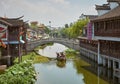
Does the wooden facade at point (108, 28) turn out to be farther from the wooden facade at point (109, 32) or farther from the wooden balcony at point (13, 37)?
the wooden balcony at point (13, 37)

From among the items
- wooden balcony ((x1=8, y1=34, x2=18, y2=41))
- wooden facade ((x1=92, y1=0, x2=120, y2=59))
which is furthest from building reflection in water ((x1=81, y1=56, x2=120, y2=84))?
wooden balcony ((x1=8, y1=34, x2=18, y2=41))

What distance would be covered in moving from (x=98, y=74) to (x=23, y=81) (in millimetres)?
13207

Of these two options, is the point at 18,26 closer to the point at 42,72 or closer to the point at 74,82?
the point at 42,72

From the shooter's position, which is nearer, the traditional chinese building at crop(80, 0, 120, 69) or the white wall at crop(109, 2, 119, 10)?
the traditional chinese building at crop(80, 0, 120, 69)

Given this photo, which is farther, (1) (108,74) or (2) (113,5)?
(2) (113,5)

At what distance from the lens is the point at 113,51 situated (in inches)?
1463

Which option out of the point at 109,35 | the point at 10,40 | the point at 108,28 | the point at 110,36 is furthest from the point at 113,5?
the point at 10,40

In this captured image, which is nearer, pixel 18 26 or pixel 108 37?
pixel 108 37

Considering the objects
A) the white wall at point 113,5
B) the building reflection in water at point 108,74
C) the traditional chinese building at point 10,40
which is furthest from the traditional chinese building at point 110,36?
the traditional chinese building at point 10,40

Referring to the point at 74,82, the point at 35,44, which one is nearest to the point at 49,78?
the point at 74,82

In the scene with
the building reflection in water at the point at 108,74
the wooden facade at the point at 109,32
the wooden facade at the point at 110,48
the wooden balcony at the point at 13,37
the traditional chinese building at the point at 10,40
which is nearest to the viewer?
the building reflection in water at the point at 108,74

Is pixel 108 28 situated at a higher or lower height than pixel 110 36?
higher

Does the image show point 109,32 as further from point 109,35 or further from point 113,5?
point 113,5

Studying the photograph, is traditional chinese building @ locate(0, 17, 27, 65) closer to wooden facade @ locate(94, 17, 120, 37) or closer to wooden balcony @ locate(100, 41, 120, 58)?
wooden facade @ locate(94, 17, 120, 37)
